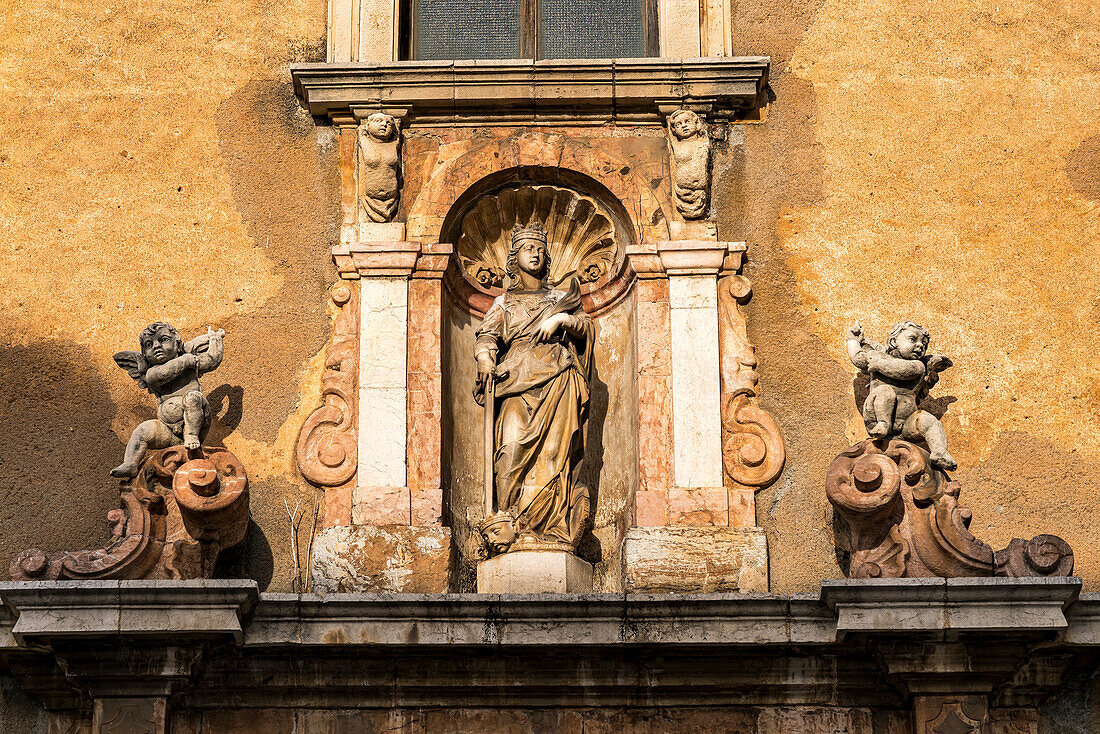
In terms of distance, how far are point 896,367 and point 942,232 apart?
3.74ft

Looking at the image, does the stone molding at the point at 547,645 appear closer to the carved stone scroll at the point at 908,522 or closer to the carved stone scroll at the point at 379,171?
the carved stone scroll at the point at 908,522

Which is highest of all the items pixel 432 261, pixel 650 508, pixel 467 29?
pixel 467 29

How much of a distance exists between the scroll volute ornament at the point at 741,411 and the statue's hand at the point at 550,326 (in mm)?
773

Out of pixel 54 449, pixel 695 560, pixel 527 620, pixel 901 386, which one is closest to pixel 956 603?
pixel 901 386

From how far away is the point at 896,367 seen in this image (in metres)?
8.77

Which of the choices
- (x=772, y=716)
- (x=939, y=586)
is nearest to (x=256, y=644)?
(x=772, y=716)

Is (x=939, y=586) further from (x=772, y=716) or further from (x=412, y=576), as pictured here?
(x=412, y=576)

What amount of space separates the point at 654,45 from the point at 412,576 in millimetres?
3200

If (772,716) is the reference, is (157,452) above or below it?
above

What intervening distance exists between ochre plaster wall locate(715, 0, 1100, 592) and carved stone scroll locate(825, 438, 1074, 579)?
0.42 meters

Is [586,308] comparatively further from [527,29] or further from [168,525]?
[168,525]

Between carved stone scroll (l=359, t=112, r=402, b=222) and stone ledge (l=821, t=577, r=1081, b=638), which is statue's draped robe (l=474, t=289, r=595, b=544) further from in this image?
stone ledge (l=821, t=577, r=1081, b=638)

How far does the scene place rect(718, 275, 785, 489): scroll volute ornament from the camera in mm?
9133

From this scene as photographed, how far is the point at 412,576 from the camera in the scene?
8.80 m
